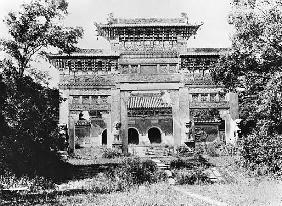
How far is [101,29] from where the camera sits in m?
20.8

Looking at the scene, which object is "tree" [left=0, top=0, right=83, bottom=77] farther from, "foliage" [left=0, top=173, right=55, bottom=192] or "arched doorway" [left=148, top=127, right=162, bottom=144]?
"arched doorway" [left=148, top=127, right=162, bottom=144]

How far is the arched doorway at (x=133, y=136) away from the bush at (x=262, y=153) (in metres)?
18.1

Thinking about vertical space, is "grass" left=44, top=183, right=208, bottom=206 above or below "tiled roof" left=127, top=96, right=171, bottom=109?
below

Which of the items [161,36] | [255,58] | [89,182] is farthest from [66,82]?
[255,58]

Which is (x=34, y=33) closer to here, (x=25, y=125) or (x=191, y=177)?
(x=25, y=125)

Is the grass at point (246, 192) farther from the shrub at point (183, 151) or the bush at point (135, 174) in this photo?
the shrub at point (183, 151)

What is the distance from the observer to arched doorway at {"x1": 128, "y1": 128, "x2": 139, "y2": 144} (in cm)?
2956

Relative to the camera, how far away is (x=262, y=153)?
1089 cm

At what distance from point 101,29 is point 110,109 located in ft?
13.6

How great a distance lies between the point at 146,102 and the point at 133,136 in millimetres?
2783

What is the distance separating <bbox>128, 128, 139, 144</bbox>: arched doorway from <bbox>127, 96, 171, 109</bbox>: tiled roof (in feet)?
5.80

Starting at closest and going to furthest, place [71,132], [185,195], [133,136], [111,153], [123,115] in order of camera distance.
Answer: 1. [185,195]
2. [111,153]
3. [71,132]
4. [123,115]
5. [133,136]

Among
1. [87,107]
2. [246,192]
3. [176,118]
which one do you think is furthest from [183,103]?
[246,192]

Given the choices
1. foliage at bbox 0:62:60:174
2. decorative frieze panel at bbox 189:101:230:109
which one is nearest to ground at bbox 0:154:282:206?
foliage at bbox 0:62:60:174
